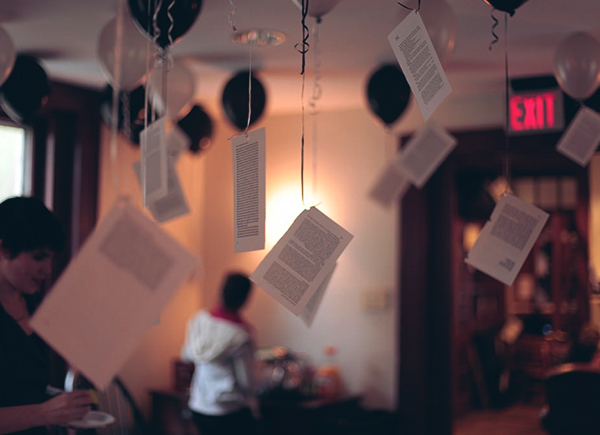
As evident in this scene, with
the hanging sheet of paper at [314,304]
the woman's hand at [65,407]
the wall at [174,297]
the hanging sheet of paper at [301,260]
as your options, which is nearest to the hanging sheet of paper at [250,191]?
the hanging sheet of paper at [301,260]

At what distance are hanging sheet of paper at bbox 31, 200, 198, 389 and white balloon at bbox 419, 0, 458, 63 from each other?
1436 mm

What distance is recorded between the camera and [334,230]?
1.53 meters

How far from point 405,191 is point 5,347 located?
257cm

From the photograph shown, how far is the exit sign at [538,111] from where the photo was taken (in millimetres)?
3299

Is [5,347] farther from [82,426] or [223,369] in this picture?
[223,369]

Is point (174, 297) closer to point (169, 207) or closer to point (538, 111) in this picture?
point (169, 207)

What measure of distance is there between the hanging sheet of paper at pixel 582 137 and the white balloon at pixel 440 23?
55 cm

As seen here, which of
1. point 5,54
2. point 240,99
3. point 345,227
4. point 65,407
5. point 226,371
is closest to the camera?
point 65,407

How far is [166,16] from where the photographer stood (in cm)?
208

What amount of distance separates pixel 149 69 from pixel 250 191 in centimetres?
128

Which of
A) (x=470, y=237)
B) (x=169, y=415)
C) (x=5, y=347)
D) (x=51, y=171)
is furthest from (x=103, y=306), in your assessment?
(x=470, y=237)

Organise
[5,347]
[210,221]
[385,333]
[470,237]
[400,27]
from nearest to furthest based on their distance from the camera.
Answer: [400,27] → [5,347] → [385,333] → [210,221] → [470,237]

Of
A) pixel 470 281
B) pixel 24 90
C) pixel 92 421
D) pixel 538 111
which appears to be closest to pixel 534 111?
pixel 538 111

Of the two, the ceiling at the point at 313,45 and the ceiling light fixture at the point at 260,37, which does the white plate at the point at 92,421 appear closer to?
the ceiling at the point at 313,45
